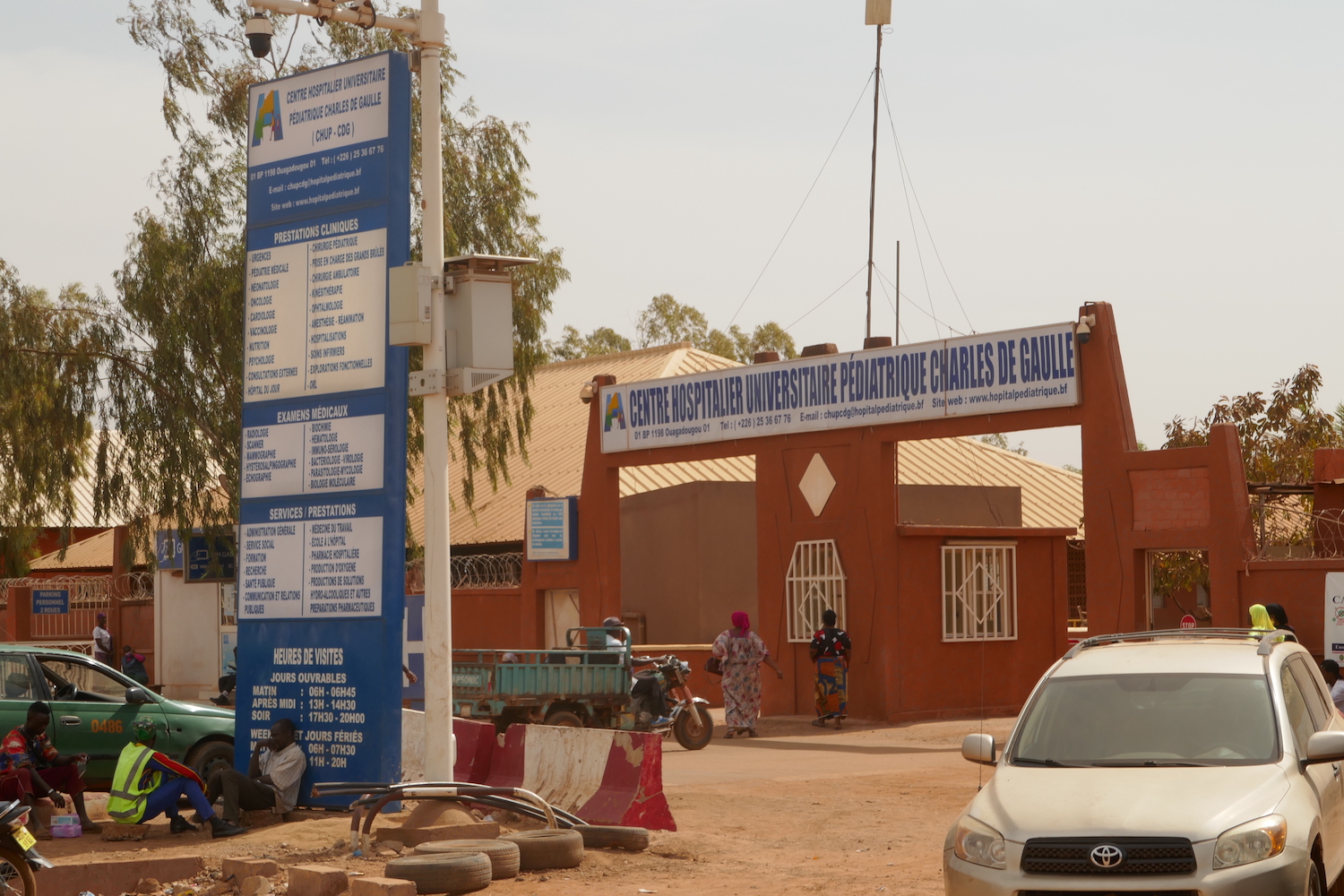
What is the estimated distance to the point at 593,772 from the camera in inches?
492

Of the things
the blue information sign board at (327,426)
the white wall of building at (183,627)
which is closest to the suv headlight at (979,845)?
the blue information sign board at (327,426)

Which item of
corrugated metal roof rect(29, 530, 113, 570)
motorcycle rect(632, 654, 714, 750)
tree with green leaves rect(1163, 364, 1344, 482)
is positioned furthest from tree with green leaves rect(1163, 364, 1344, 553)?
corrugated metal roof rect(29, 530, 113, 570)

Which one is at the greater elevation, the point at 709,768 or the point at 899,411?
the point at 899,411

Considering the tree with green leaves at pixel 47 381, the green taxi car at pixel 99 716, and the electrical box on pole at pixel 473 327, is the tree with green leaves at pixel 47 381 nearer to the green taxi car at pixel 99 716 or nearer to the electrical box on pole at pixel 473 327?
the green taxi car at pixel 99 716

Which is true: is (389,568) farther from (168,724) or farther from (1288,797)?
(1288,797)

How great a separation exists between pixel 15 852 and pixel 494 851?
9.58ft

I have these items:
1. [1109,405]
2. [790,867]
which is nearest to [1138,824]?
[790,867]

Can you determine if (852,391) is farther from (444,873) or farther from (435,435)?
(444,873)

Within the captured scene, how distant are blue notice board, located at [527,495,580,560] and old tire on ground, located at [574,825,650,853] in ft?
52.9

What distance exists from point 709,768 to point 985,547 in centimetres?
865

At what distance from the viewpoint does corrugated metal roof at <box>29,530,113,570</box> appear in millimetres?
43094

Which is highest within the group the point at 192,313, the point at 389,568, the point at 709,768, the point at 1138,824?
the point at 192,313

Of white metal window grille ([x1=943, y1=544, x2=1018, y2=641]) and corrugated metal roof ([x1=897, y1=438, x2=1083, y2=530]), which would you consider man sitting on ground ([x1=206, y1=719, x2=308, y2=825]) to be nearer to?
white metal window grille ([x1=943, y1=544, x2=1018, y2=641])

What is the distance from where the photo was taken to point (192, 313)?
2630 cm
